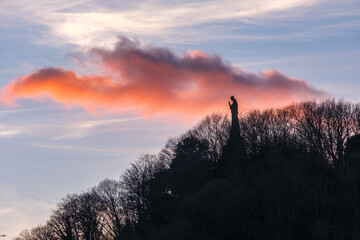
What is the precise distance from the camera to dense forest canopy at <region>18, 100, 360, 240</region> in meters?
49.1

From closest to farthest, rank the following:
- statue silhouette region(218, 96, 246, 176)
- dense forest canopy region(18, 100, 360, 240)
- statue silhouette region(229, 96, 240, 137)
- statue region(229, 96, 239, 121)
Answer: dense forest canopy region(18, 100, 360, 240)
statue silhouette region(218, 96, 246, 176)
statue silhouette region(229, 96, 240, 137)
statue region(229, 96, 239, 121)

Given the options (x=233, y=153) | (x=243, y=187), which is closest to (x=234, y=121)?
(x=233, y=153)

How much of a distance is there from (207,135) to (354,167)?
37655 millimetres

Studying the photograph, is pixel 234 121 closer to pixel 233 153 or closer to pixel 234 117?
pixel 234 117

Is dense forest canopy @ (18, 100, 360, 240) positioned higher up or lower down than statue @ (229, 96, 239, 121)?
lower down

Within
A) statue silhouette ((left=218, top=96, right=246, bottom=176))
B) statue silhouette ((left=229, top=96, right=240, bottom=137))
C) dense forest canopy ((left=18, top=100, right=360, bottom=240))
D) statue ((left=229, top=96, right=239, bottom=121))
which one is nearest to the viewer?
dense forest canopy ((left=18, top=100, right=360, bottom=240))

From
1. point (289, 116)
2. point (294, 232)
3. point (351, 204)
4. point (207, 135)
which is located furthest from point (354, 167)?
point (207, 135)

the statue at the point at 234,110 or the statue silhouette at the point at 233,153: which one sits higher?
the statue at the point at 234,110

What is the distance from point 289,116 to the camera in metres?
87.5

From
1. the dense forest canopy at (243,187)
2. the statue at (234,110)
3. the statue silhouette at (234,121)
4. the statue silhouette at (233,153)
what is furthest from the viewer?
the statue at (234,110)

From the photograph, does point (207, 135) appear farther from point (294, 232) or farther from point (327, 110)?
point (294, 232)

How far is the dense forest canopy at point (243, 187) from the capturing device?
49.1 meters

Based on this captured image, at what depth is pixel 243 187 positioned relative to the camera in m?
57.6

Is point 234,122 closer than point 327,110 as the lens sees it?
Yes
